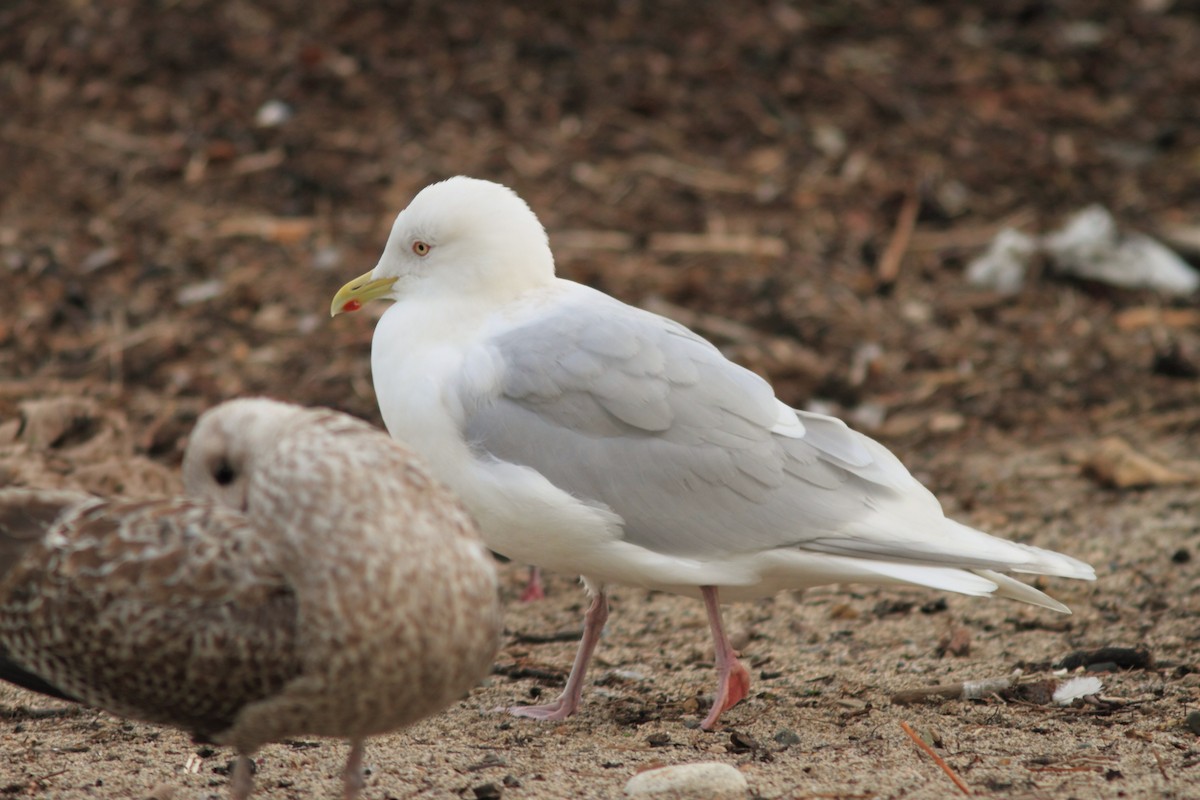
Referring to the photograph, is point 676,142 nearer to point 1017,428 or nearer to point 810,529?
point 1017,428

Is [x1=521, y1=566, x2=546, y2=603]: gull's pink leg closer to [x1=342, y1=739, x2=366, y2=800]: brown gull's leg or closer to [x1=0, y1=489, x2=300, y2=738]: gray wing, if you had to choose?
[x1=342, y1=739, x2=366, y2=800]: brown gull's leg

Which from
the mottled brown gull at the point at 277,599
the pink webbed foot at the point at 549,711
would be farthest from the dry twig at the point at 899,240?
the mottled brown gull at the point at 277,599

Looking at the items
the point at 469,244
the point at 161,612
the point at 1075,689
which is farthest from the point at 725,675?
the point at 161,612

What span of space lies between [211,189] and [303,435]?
6028 millimetres

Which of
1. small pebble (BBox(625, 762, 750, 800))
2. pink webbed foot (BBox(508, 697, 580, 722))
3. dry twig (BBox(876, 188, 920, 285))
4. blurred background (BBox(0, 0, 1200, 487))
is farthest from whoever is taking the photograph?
dry twig (BBox(876, 188, 920, 285))

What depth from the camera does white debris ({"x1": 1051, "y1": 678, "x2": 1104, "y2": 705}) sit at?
4473mm

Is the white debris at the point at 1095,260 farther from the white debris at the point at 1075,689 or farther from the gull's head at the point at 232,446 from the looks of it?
the gull's head at the point at 232,446

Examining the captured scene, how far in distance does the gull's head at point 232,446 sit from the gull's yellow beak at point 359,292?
154 centimetres

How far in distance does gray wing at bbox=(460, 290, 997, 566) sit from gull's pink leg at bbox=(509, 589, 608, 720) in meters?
0.44

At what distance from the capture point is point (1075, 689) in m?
4.51

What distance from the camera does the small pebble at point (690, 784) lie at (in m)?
3.68

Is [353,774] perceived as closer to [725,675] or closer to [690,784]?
[690,784]

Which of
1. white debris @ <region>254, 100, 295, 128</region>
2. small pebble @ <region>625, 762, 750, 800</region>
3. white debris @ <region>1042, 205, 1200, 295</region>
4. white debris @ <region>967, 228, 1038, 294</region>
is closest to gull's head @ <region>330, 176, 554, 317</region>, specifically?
small pebble @ <region>625, 762, 750, 800</region>

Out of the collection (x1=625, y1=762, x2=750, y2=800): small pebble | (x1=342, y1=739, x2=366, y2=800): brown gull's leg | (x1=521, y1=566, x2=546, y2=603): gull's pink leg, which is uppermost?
(x1=342, y1=739, x2=366, y2=800): brown gull's leg
